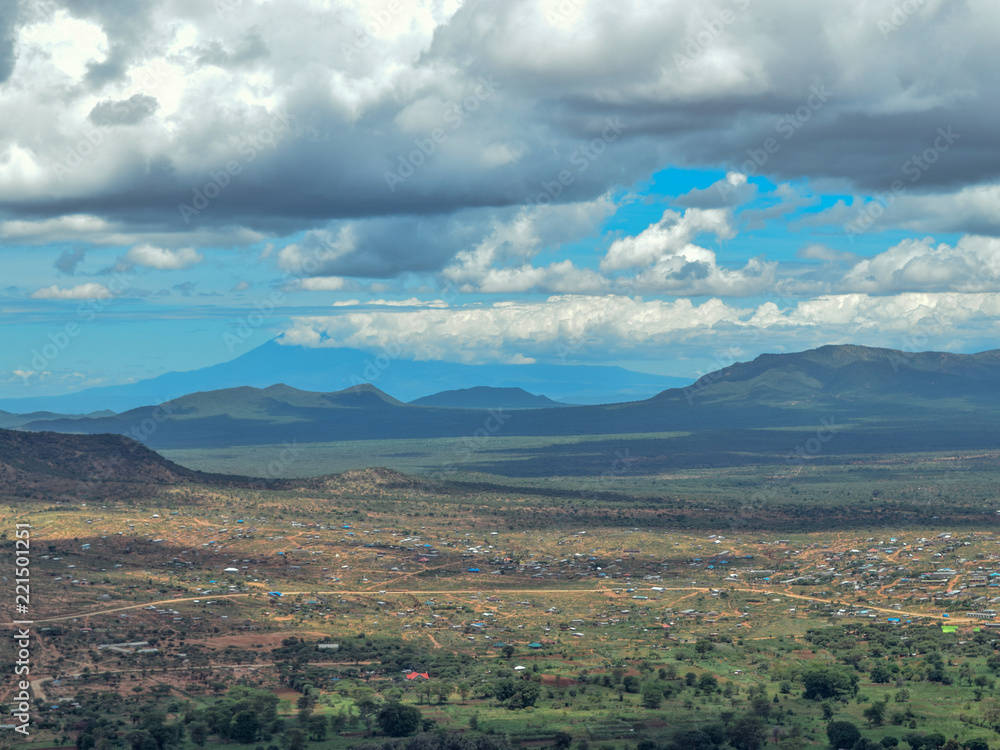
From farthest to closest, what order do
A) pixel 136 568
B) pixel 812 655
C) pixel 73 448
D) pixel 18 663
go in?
pixel 73 448, pixel 136 568, pixel 812 655, pixel 18 663

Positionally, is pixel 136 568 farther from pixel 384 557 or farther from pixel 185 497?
pixel 185 497

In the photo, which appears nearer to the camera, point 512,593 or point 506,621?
point 506,621

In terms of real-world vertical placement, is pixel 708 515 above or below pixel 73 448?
below

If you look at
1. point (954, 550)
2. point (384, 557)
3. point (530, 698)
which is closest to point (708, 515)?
point (954, 550)

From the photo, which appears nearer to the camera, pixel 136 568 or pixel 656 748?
pixel 656 748

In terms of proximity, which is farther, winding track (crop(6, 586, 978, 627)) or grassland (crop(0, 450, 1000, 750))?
winding track (crop(6, 586, 978, 627))

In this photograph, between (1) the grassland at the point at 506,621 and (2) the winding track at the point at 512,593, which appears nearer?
(1) the grassland at the point at 506,621

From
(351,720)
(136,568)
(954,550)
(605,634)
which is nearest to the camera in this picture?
(351,720)

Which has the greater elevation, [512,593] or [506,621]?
[512,593]

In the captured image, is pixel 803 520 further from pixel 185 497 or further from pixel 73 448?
pixel 73 448
